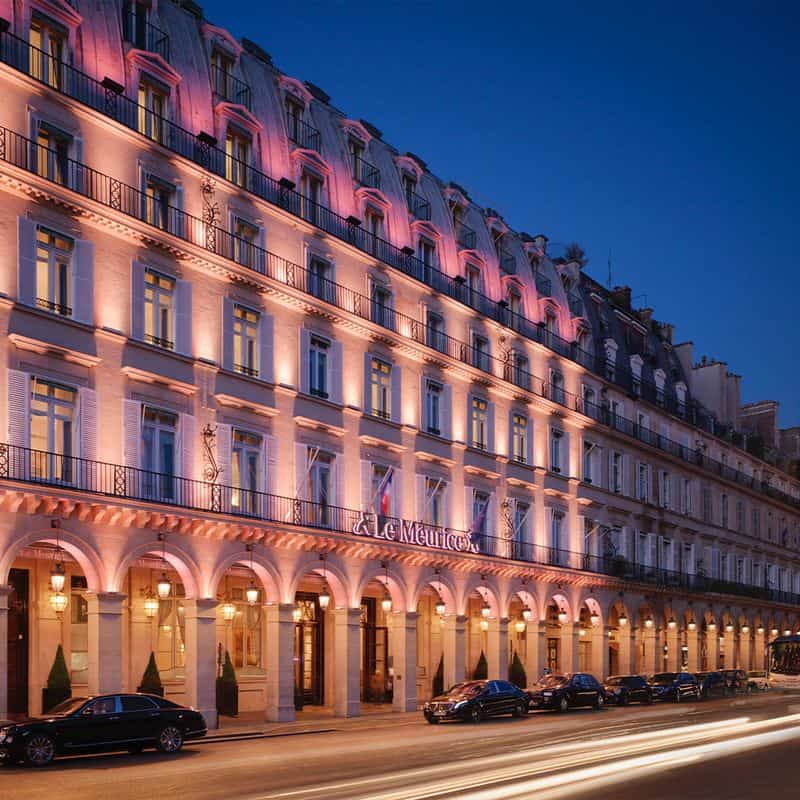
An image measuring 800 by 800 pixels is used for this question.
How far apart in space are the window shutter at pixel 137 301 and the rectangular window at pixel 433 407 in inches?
603

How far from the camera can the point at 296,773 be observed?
21719mm

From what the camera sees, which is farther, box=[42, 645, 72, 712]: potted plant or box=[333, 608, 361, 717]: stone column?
box=[333, 608, 361, 717]: stone column

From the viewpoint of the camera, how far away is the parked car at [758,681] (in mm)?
58500

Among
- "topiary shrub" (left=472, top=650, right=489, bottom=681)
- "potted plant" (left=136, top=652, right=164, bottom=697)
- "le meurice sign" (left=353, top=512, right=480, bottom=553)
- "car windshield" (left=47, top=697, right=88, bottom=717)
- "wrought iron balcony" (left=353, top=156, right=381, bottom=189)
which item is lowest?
"topiary shrub" (left=472, top=650, right=489, bottom=681)

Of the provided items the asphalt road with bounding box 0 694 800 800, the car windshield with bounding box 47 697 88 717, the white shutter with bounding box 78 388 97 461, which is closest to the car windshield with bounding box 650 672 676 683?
the asphalt road with bounding box 0 694 800 800

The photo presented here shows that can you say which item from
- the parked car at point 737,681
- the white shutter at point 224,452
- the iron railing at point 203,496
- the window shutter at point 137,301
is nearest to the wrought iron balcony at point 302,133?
the window shutter at point 137,301

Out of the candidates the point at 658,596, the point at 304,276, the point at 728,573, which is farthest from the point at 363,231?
the point at 728,573

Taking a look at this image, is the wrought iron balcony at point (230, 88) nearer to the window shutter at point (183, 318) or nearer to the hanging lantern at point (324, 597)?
the window shutter at point (183, 318)

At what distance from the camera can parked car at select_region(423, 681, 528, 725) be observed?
36.9 metres

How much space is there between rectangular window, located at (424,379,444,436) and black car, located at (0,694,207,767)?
20.9 m

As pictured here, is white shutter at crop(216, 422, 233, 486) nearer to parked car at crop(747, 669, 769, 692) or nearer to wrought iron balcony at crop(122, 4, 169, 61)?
wrought iron balcony at crop(122, 4, 169, 61)

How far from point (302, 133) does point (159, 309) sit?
1054cm

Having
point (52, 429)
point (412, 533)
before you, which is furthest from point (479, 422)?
point (52, 429)

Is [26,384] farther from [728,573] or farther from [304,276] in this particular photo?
[728,573]
